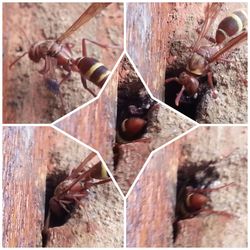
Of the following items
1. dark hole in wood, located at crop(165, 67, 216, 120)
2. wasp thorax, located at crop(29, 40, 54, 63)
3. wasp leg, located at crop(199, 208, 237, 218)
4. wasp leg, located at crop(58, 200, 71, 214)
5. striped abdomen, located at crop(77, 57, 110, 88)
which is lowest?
wasp leg, located at crop(199, 208, 237, 218)

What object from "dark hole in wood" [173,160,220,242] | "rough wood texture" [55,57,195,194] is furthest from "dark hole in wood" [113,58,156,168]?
"dark hole in wood" [173,160,220,242]

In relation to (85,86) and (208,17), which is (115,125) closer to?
(85,86)

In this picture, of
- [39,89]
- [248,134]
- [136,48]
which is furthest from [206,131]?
[39,89]

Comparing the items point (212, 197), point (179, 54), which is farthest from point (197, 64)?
point (212, 197)

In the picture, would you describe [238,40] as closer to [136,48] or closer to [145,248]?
[136,48]

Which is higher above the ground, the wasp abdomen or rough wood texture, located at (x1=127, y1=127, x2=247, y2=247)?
the wasp abdomen

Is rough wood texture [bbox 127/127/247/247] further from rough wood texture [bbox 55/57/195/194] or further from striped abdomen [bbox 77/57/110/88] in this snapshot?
striped abdomen [bbox 77/57/110/88]

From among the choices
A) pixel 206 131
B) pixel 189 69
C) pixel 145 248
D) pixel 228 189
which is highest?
pixel 189 69
